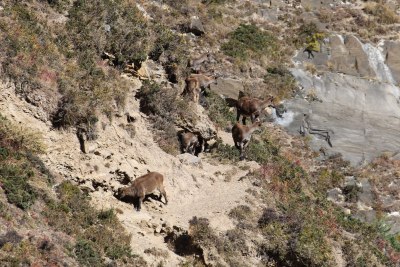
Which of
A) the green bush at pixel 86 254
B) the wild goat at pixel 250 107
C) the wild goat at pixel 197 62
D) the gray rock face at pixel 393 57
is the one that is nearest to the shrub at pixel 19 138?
the green bush at pixel 86 254

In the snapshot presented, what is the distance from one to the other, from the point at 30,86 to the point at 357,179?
17674 mm

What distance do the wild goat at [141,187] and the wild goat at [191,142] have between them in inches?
166

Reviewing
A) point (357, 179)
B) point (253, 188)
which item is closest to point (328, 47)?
point (357, 179)

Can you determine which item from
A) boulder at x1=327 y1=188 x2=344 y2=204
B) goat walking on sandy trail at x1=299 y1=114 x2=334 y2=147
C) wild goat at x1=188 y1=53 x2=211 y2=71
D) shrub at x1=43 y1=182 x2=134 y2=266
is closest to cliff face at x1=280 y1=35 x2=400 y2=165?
goat walking on sandy trail at x1=299 y1=114 x2=334 y2=147

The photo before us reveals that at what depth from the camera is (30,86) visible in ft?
60.4

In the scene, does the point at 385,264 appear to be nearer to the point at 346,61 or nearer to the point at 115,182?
the point at 115,182

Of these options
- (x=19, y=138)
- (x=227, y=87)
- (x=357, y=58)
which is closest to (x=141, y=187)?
(x=19, y=138)

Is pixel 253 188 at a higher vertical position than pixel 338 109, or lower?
higher

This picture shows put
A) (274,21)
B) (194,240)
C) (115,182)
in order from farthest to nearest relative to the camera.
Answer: (274,21) → (115,182) → (194,240)

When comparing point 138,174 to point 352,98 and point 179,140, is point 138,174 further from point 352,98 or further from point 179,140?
point 352,98

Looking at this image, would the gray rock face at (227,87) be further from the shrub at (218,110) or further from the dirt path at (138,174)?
the dirt path at (138,174)

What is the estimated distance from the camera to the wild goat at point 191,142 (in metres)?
22.9

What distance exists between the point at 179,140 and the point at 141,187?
5090mm

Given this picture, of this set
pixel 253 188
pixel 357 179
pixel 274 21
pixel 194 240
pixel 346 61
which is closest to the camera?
pixel 194 240
